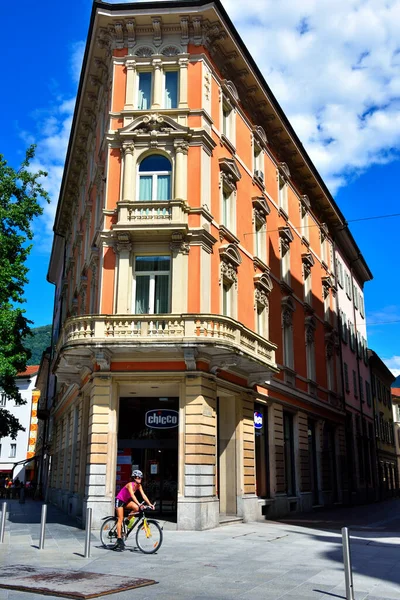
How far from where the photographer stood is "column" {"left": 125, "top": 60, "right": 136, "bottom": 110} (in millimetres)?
21188

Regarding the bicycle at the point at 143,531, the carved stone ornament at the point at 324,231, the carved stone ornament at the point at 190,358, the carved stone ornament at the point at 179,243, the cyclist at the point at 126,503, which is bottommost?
the bicycle at the point at 143,531

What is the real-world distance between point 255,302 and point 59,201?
56.2ft

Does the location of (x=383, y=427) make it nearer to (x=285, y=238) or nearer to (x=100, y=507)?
(x=285, y=238)

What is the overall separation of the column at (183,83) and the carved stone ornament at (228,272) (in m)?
5.99

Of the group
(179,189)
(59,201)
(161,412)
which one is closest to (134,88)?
(179,189)

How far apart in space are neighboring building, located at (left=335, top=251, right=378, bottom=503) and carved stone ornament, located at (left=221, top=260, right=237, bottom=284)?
18301 mm

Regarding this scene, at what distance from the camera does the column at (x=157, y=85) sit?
69.1 feet

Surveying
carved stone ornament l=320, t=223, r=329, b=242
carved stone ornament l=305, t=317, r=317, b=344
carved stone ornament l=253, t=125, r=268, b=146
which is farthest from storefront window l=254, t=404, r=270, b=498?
carved stone ornament l=320, t=223, r=329, b=242

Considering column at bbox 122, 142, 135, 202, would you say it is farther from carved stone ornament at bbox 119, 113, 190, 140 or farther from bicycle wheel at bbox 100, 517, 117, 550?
bicycle wheel at bbox 100, 517, 117, 550

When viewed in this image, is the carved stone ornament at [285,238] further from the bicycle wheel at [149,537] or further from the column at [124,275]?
the bicycle wheel at [149,537]

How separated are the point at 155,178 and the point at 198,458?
9694mm

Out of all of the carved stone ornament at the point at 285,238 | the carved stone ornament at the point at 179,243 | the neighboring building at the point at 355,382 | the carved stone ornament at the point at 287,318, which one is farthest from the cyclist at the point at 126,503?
the neighboring building at the point at 355,382

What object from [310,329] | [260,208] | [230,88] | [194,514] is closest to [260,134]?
[230,88]

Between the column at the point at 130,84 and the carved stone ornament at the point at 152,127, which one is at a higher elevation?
the column at the point at 130,84
